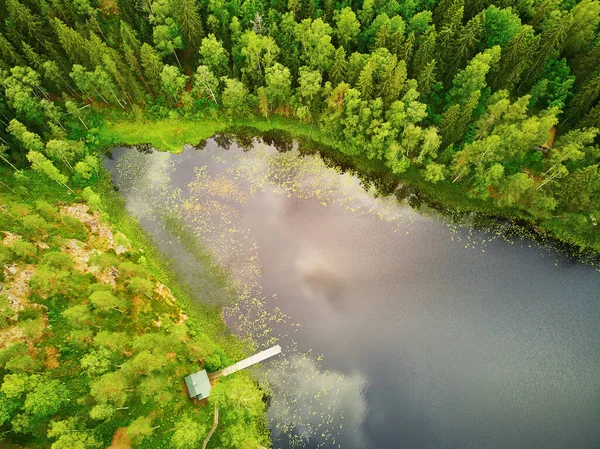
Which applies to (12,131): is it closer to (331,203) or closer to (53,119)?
(53,119)

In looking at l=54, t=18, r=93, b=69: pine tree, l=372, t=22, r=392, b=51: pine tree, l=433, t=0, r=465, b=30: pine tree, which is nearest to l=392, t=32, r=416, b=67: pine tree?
l=372, t=22, r=392, b=51: pine tree

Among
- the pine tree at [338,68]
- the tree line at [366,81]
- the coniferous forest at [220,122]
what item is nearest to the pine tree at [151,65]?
the tree line at [366,81]

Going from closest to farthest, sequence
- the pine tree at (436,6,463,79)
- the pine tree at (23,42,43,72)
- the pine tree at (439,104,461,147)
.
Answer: the pine tree at (439,104,461,147) → the pine tree at (436,6,463,79) → the pine tree at (23,42,43,72)

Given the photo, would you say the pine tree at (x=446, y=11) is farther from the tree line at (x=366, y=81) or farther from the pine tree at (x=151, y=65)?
the pine tree at (x=151, y=65)

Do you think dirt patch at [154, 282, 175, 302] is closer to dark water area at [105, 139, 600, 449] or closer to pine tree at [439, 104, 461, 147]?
dark water area at [105, 139, 600, 449]

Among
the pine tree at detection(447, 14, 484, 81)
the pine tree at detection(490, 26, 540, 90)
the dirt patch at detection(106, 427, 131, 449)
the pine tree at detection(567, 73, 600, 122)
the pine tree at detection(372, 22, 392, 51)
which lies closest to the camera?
the dirt patch at detection(106, 427, 131, 449)

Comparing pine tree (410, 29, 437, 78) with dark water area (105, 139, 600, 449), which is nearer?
dark water area (105, 139, 600, 449)

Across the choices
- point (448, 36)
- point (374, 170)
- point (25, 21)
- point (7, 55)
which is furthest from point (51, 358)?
point (448, 36)

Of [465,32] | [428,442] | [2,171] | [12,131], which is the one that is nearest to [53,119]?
[12,131]

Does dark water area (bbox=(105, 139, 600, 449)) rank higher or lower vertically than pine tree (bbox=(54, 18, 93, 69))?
lower
